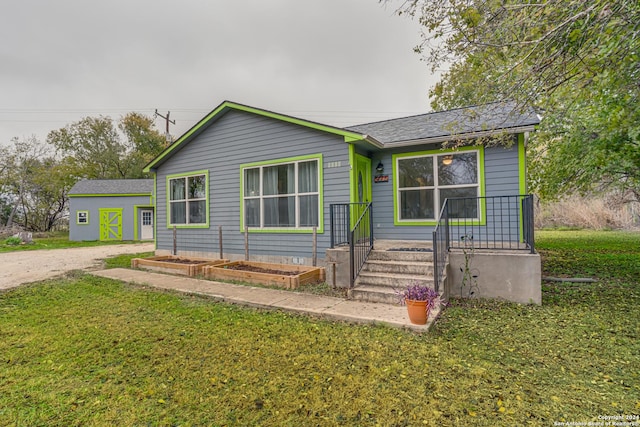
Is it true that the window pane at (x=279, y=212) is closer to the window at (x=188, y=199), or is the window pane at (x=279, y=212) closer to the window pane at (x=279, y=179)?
the window pane at (x=279, y=179)

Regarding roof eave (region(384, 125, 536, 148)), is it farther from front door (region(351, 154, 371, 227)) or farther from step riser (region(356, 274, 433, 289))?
step riser (region(356, 274, 433, 289))

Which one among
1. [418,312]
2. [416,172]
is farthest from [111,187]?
[418,312]

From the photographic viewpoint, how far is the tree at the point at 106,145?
28719 mm

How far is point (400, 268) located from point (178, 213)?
742 centimetres

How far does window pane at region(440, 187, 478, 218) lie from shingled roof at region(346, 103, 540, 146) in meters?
1.15

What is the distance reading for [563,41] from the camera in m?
3.57

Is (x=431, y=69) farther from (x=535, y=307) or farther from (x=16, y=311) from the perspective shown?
(x=16, y=311)

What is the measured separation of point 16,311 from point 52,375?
10.2 ft

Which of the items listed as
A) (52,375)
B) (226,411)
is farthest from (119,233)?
(226,411)

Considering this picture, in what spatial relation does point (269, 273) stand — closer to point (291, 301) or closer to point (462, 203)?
point (291, 301)

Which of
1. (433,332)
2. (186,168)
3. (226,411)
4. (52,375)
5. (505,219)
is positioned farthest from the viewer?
(186,168)

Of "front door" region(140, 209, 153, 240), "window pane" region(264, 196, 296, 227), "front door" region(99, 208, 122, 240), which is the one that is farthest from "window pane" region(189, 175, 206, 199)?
"front door" region(99, 208, 122, 240)

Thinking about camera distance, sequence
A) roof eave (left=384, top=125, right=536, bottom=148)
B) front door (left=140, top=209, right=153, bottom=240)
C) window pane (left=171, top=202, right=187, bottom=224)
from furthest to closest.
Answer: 1. front door (left=140, top=209, right=153, bottom=240)
2. window pane (left=171, top=202, right=187, bottom=224)
3. roof eave (left=384, top=125, right=536, bottom=148)

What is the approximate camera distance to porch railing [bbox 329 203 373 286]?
5.71 m
